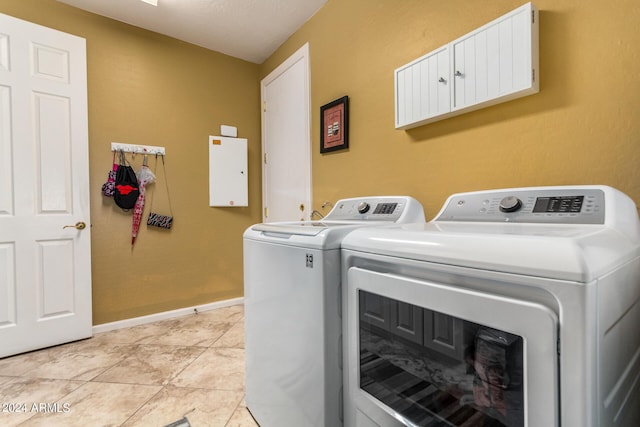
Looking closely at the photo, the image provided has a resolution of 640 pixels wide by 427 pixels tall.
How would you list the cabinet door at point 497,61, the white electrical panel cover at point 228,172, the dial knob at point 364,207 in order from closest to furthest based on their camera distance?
the cabinet door at point 497,61 < the dial knob at point 364,207 < the white electrical panel cover at point 228,172

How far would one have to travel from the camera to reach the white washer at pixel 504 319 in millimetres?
537

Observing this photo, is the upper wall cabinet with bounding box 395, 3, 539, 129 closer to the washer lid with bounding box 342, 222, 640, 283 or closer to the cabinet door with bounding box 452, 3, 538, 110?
the cabinet door with bounding box 452, 3, 538, 110

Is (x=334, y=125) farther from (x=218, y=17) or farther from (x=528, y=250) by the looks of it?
(x=528, y=250)

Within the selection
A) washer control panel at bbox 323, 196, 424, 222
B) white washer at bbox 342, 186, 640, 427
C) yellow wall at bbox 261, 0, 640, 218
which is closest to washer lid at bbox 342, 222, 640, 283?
white washer at bbox 342, 186, 640, 427

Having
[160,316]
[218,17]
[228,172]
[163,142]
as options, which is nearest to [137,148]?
[163,142]

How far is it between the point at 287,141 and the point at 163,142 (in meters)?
1.15

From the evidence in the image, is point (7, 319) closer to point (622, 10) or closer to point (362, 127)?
point (362, 127)

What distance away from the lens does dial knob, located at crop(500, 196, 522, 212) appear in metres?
1.06

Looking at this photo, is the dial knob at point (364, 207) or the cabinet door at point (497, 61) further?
the dial knob at point (364, 207)

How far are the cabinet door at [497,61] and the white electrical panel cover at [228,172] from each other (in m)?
2.37

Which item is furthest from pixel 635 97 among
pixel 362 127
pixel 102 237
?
pixel 102 237

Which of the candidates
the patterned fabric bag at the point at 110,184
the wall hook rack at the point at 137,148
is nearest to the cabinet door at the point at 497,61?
the wall hook rack at the point at 137,148

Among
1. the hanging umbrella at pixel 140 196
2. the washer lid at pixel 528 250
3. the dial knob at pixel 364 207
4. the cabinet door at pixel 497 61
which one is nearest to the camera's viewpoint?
the washer lid at pixel 528 250

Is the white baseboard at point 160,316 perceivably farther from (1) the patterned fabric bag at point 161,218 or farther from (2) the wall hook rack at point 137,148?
(2) the wall hook rack at point 137,148
